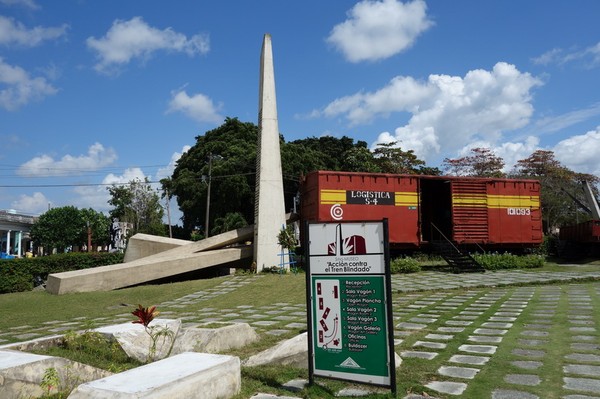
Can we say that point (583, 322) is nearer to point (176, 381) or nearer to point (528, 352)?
point (528, 352)

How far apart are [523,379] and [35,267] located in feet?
51.4

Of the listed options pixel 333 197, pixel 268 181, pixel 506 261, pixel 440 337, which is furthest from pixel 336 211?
pixel 440 337

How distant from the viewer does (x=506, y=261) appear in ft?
57.2

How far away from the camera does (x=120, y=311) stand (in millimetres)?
9766

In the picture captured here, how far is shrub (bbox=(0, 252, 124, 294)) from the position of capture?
1441 centimetres

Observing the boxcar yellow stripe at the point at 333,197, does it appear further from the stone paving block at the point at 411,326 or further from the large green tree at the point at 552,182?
the large green tree at the point at 552,182

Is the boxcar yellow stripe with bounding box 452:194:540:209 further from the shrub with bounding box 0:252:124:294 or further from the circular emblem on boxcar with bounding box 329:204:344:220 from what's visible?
the shrub with bounding box 0:252:124:294

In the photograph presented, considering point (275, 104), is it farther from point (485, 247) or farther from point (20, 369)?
point (20, 369)

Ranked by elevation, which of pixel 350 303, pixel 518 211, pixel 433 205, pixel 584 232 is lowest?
pixel 350 303

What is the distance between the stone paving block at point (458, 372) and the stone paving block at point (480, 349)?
734mm

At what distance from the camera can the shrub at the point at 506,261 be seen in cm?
1717

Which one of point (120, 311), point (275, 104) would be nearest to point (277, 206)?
point (275, 104)

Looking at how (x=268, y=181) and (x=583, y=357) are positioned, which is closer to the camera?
(x=583, y=357)

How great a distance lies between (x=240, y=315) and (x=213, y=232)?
876 inches
